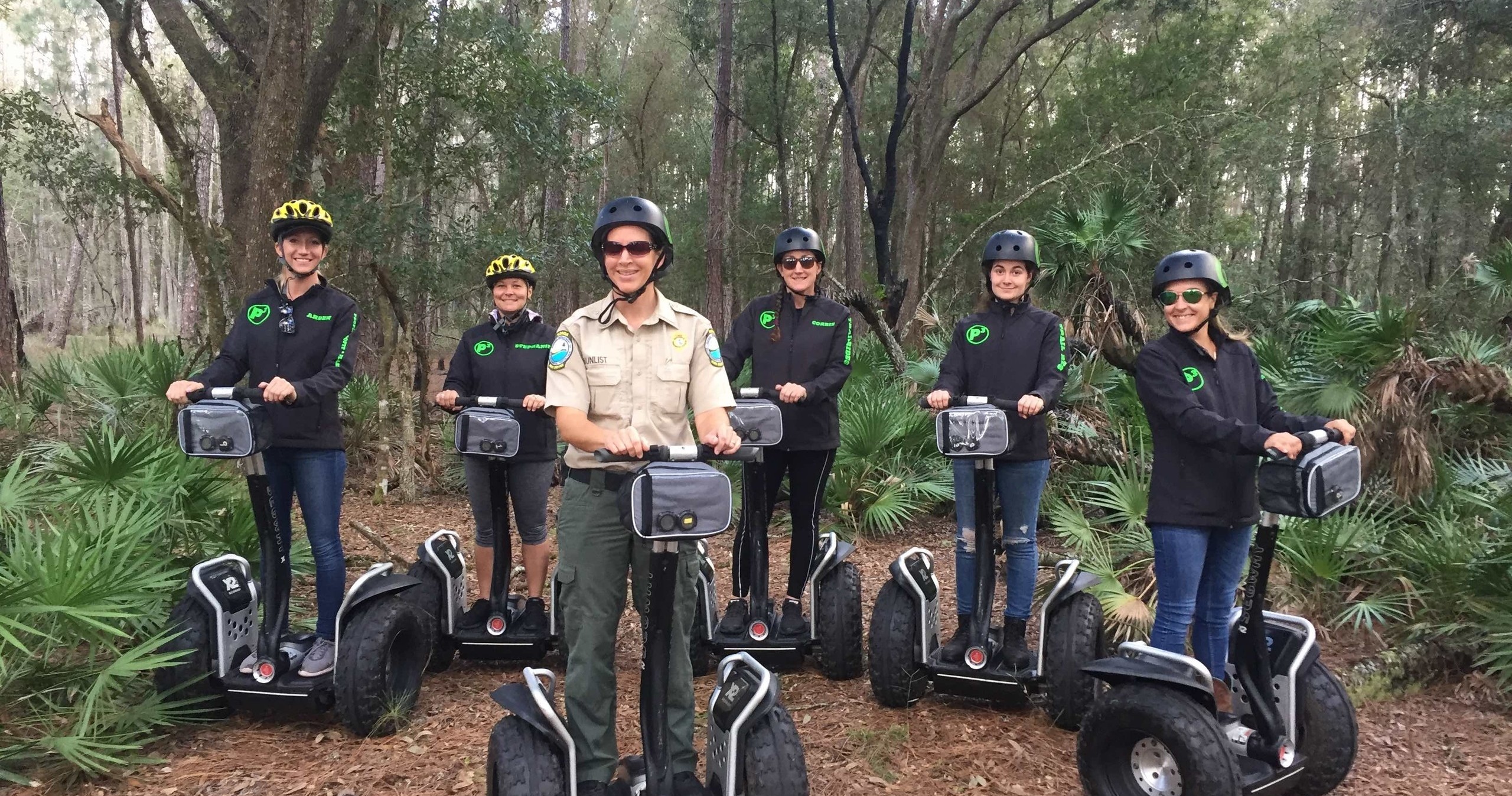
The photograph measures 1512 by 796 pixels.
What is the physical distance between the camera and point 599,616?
2.73 m

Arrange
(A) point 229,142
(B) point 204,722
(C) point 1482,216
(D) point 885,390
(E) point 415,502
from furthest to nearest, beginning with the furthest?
(C) point 1482,216, (A) point 229,142, (E) point 415,502, (D) point 885,390, (B) point 204,722

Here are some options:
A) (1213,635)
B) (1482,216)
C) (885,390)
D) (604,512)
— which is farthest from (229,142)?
(1482,216)

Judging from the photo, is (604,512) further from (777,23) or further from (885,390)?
(777,23)

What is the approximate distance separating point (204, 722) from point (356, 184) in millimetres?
7102

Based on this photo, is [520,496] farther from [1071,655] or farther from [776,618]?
[1071,655]

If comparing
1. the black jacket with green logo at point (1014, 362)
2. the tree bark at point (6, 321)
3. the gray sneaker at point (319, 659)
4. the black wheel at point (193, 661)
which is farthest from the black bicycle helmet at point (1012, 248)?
the tree bark at point (6, 321)

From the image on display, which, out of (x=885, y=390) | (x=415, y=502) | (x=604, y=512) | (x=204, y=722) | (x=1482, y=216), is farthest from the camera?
(x=1482, y=216)

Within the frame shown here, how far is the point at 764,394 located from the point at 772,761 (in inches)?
73.6

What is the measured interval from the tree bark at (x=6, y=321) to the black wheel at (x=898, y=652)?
28.6 feet

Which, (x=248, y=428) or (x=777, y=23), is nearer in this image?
(x=248, y=428)

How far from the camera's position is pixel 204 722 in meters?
3.78

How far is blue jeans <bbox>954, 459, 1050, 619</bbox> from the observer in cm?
398

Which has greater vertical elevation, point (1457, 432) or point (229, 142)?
point (229, 142)

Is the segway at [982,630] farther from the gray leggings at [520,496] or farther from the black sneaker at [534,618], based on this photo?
the gray leggings at [520,496]
